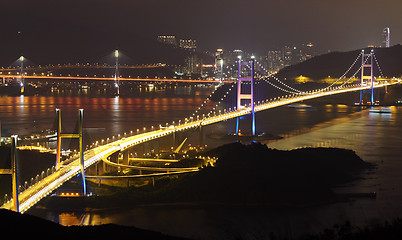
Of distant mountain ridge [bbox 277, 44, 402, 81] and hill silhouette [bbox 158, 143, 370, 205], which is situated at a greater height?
distant mountain ridge [bbox 277, 44, 402, 81]

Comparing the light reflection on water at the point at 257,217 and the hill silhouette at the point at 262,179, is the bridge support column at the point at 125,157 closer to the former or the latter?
the hill silhouette at the point at 262,179

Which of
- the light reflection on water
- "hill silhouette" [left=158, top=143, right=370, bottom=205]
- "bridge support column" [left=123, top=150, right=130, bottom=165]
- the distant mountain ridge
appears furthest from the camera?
the distant mountain ridge

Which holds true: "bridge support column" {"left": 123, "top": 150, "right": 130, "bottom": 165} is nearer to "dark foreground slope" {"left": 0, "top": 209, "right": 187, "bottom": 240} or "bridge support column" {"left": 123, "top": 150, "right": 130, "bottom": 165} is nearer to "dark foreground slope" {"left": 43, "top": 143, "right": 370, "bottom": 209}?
"dark foreground slope" {"left": 43, "top": 143, "right": 370, "bottom": 209}

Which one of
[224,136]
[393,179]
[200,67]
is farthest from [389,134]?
[200,67]

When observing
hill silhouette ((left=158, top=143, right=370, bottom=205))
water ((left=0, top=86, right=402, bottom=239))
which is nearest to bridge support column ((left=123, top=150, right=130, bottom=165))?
hill silhouette ((left=158, top=143, right=370, bottom=205))

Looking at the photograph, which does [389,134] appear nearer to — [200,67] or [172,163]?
[172,163]

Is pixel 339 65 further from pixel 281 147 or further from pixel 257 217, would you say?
pixel 257 217
